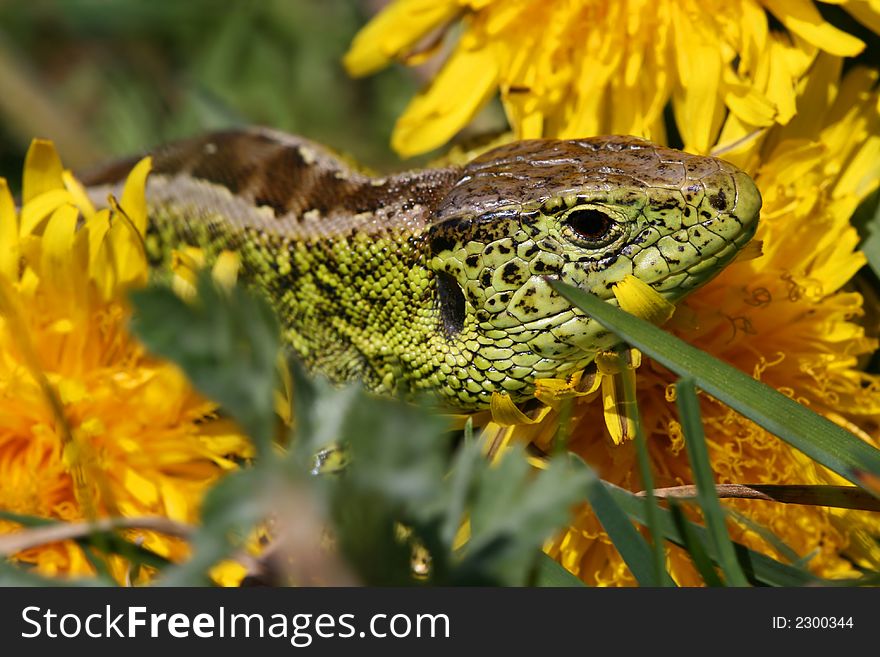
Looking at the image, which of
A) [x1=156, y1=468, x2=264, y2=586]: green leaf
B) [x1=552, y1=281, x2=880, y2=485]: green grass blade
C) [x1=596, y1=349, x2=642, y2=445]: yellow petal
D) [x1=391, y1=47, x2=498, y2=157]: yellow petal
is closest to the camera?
[x1=156, y1=468, x2=264, y2=586]: green leaf

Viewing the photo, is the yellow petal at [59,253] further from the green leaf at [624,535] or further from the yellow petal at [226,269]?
the green leaf at [624,535]

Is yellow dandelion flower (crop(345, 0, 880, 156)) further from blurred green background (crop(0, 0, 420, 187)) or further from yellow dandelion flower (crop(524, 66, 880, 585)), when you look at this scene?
blurred green background (crop(0, 0, 420, 187))

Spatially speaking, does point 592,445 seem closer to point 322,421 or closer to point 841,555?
point 841,555

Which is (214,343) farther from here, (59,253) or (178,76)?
(178,76)

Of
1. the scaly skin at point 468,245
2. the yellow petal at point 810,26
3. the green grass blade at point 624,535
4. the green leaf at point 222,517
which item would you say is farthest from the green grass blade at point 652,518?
the yellow petal at point 810,26

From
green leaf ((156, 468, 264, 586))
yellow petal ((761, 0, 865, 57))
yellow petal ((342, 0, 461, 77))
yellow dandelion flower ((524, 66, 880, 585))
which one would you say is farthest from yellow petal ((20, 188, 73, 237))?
yellow petal ((761, 0, 865, 57))
